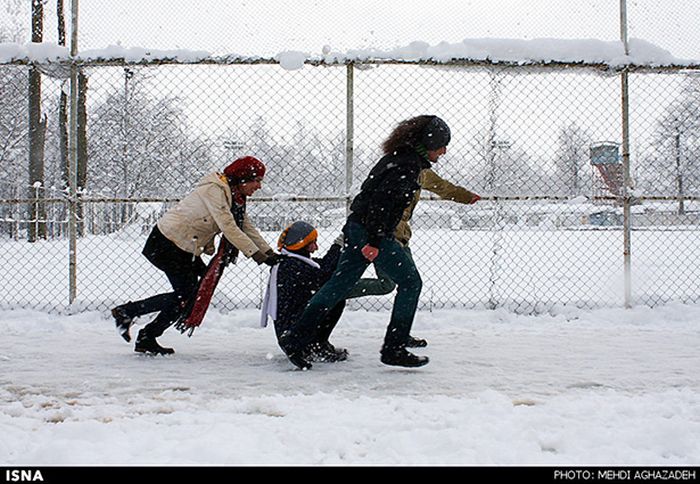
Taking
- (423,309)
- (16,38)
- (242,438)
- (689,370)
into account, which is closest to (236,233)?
(242,438)

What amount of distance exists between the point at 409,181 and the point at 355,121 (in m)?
2.09

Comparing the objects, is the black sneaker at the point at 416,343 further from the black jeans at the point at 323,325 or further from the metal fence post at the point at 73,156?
the metal fence post at the point at 73,156

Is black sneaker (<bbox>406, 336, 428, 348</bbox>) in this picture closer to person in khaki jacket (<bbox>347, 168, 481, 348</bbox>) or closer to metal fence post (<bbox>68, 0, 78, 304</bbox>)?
person in khaki jacket (<bbox>347, 168, 481, 348</bbox>)

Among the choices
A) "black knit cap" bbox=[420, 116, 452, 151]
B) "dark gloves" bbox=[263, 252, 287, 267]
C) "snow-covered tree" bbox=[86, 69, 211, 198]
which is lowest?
"dark gloves" bbox=[263, 252, 287, 267]

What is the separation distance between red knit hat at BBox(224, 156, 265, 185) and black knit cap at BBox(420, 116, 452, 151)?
125cm

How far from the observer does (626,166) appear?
5.87 m

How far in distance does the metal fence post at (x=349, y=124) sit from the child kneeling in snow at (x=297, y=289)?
149 cm

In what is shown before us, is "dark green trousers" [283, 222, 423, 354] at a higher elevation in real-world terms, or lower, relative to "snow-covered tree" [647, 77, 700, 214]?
lower

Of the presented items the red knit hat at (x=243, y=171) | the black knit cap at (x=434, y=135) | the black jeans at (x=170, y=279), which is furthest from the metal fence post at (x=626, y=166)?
the black jeans at (x=170, y=279)

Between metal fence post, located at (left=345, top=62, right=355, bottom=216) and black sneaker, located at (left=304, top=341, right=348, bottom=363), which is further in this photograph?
metal fence post, located at (left=345, top=62, right=355, bottom=216)

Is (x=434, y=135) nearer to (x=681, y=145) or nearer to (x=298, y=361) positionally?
(x=298, y=361)

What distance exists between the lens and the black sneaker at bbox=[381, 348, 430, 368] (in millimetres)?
3836

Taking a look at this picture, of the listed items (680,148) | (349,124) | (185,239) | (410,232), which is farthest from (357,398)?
(680,148)

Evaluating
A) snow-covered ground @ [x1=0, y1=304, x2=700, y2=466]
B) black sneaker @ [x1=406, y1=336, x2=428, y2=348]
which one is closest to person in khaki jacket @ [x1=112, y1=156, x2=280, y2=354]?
snow-covered ground @ [x1=0, y1=304, x2=700, y2=466]
